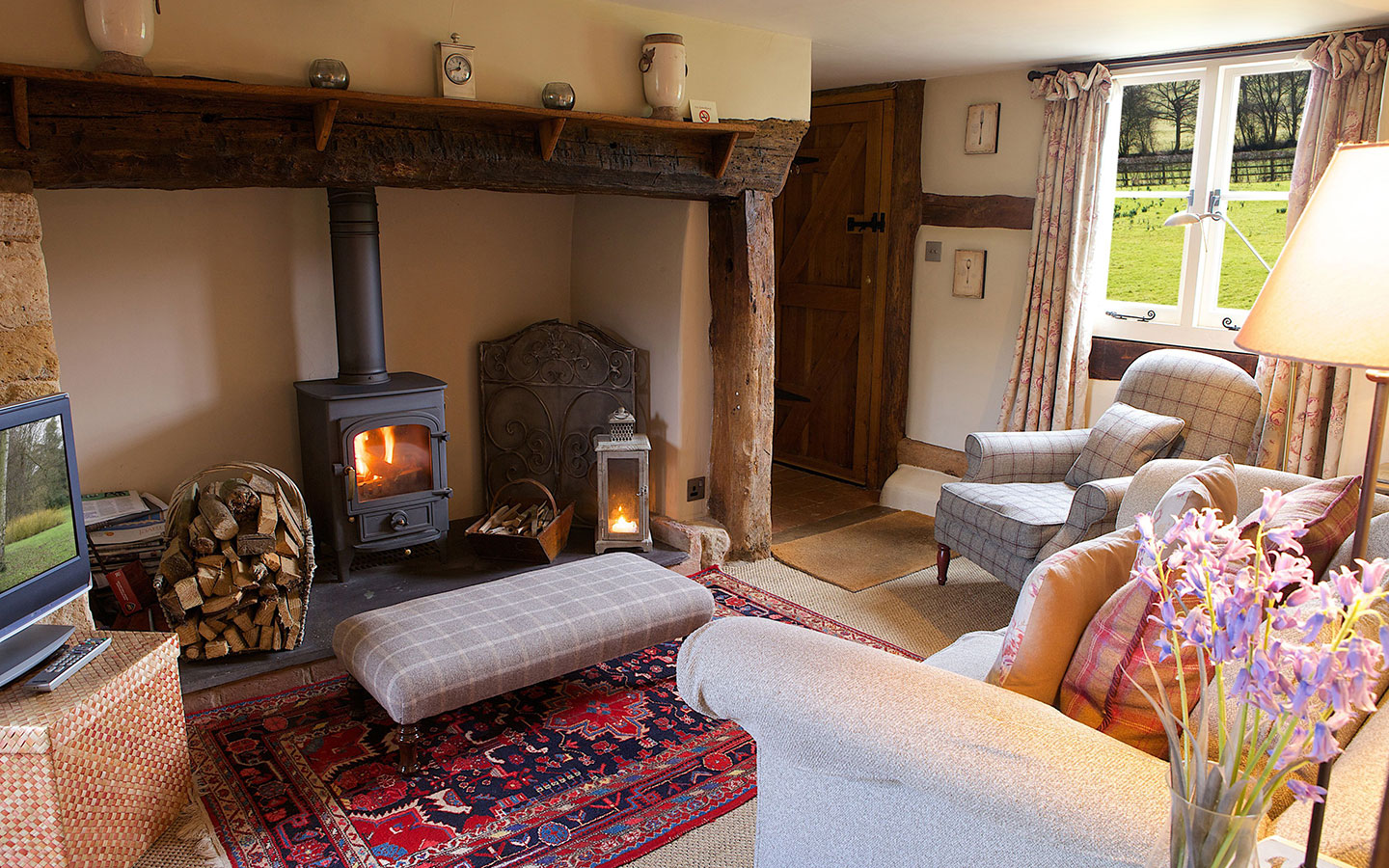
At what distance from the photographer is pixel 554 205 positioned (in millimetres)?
4555

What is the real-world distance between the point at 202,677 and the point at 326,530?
30.5 inches

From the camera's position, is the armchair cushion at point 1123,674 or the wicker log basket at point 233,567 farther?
the wicker log basket at point 233,567

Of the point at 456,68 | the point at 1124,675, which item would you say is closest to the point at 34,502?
the point at 456,68

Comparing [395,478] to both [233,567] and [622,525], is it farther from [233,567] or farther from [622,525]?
[622,525]

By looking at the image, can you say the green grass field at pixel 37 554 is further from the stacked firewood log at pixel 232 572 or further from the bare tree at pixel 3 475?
the stacked firewood log at pixel 232 572

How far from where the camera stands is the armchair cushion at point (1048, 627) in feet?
5.65

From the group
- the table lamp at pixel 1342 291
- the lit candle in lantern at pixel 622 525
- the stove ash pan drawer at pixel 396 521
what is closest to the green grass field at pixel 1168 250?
the lit candle in lantern at pixel 622 525

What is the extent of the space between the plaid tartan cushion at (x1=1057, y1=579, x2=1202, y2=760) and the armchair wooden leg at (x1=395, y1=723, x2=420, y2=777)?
1.65 metres

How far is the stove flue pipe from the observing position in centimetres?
348

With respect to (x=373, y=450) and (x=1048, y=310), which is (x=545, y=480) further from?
(x=1048, y=310)

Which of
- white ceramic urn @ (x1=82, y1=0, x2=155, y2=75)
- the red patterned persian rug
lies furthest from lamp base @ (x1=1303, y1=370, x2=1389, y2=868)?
white ceramic urn @ (x1=82, y1=0, x2=155, y2=75)

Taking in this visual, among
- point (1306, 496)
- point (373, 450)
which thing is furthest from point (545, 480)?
Result: point (1306, 496)

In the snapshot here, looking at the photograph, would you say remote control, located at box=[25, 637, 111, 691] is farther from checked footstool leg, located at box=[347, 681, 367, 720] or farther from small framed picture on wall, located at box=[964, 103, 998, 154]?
small framed picture on wall, located at box=[964, 103, 998, 154]

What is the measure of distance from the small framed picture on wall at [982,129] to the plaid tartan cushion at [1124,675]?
3.49m
